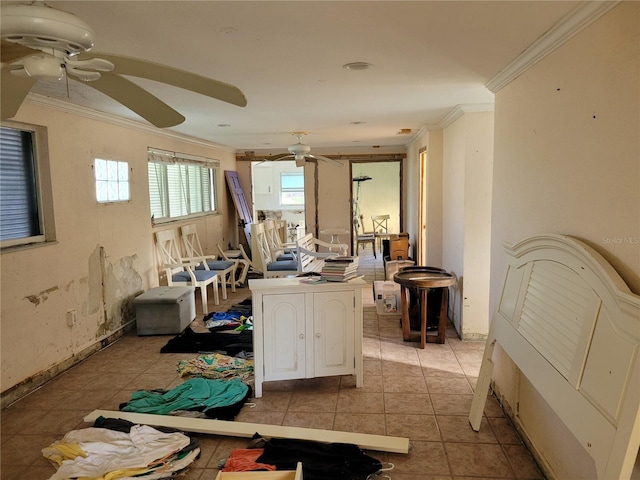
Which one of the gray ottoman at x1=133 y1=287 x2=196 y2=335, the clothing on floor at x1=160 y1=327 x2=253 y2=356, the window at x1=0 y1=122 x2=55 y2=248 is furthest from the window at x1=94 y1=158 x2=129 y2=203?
the clothing on floor at x1=160 y1=327 x2=253 y2=356

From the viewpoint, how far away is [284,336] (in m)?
3.28

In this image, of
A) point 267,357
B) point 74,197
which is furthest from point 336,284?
point 74,197

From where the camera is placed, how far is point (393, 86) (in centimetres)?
340

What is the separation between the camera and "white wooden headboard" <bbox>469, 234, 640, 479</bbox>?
1.38 metres

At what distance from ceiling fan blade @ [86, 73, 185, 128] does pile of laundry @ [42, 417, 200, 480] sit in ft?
5.85

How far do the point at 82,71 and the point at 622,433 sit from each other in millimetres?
1998

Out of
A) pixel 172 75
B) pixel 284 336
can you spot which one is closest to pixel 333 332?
pixel 284 336

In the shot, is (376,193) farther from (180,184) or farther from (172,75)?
(172,75)

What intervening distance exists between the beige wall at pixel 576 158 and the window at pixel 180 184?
4.39 metres

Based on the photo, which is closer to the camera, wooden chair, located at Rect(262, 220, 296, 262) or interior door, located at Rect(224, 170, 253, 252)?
wooden chair, located at Rect(262, 220, 296, 262)

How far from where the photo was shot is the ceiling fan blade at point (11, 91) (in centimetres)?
155

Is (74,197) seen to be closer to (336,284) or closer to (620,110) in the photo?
(336,284)

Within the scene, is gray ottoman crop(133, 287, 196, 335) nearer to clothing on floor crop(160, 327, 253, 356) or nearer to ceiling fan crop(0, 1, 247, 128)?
clothing on floor crop(160, 327, 253, 356)

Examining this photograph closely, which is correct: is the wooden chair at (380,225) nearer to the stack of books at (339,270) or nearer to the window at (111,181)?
the window at (111,181)
